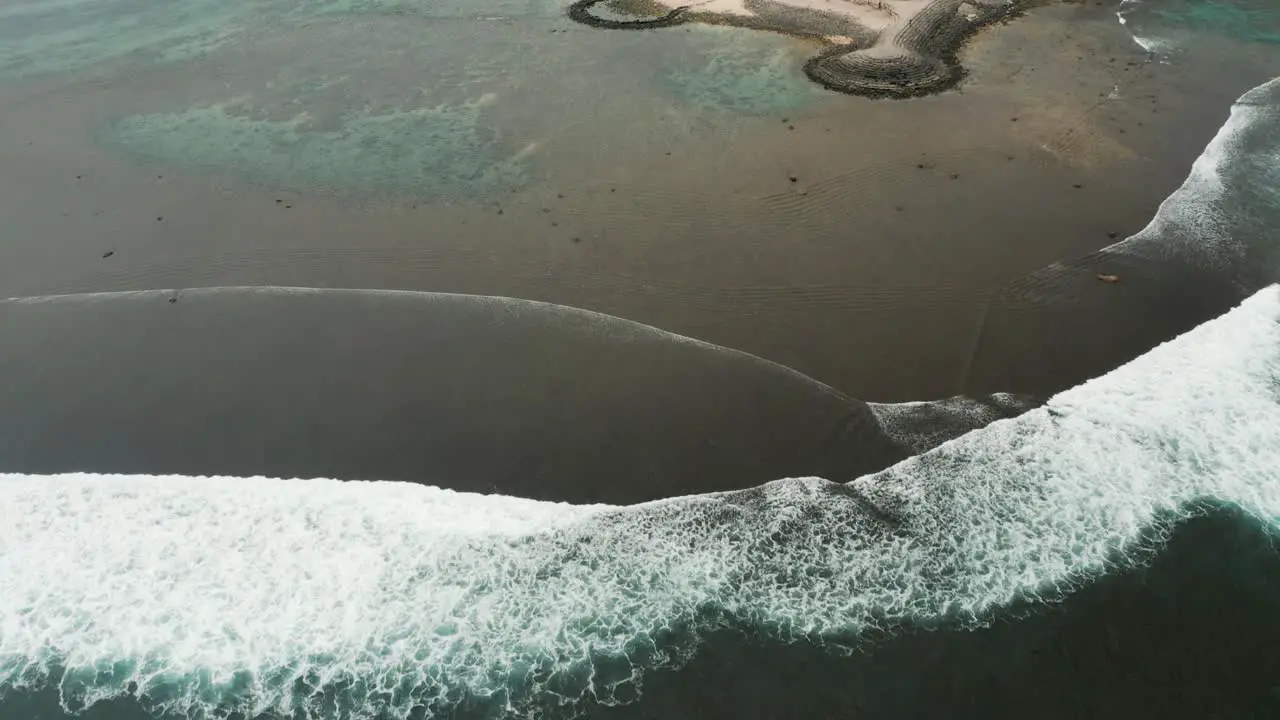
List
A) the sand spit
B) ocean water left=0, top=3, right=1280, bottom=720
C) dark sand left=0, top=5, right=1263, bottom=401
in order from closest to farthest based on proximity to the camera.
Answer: ocean water left=0, top=3, right=1280, bottom=720 → dark sand left=0, top=5, right=1263, bottom=401 → the sand spit

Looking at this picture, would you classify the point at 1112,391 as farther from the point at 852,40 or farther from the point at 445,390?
the point at 852,40

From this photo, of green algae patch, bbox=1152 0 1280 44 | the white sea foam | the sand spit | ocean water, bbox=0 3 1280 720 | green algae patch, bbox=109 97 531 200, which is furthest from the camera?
green algae patch, bbox=1152 0 1280 44

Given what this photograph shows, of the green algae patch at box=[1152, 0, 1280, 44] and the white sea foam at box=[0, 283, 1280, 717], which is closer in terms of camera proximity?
the white sea foam at box=[0, 283, 1280, 717]

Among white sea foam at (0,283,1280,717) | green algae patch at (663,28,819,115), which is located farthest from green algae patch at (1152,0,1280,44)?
white sea foam at (0,283,1280,717)

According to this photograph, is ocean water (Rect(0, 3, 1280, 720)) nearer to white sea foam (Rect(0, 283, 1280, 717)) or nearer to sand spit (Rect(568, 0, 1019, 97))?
white sea foam (Rect(0, 283, 1280, 717))

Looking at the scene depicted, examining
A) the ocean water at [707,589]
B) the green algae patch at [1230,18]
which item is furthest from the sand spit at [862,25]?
the ocean water at [707,589]

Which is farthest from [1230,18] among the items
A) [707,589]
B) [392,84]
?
[707,589]

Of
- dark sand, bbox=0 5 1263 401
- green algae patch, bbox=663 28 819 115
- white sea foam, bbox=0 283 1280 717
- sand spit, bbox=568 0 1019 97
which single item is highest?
Answer: sand spit, bbox=568 0 1019 97
